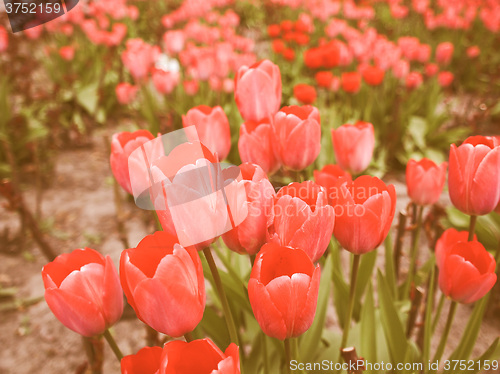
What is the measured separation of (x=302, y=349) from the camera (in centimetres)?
104

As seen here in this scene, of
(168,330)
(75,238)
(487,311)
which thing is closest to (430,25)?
(487,311)

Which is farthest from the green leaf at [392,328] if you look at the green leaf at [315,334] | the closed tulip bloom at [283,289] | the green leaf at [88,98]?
the green leaf at [88,98]

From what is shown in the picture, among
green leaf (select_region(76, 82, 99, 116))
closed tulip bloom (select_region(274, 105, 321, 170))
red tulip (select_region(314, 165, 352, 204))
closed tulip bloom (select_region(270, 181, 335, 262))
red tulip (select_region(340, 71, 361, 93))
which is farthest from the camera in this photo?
green leaf (select_region(76, 82, 99, 116))

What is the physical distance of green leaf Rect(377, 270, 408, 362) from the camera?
3.32 ft

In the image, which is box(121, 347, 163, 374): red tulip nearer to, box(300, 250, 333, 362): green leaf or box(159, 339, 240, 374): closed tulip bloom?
box(159, 339, 240, 374): closed tulip bloom

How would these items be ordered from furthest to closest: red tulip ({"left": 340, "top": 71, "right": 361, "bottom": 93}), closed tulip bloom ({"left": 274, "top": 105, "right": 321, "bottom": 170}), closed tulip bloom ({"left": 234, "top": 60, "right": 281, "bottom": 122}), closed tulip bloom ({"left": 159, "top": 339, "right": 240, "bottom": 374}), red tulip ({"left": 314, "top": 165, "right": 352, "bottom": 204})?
red tulip ({"left": 340, "top": 71, "right": 361, "bottom": 93}) → closed tulip bloom ({"left": 234, "top": 60, "right": 281, "bottom": 122}) → closed tulip bloom ({"left": 274, "top": 105, "right": 321, "bottom": 170}) → red tulip ({"left": 314, "top": 165, "right": 352, "bottom": 204}) → closed tulip bloom ({"left": 159, "top": 339, "right": 240, "bottom": 374})

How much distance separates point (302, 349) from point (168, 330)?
1.86 ft

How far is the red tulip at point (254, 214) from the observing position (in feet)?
2.00

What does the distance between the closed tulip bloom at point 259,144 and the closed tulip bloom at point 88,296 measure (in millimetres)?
361

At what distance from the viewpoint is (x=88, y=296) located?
0.62 m

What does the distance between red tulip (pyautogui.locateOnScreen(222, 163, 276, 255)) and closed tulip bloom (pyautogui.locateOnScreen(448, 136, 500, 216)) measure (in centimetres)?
39

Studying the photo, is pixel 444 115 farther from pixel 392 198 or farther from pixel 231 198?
pixel 231 198

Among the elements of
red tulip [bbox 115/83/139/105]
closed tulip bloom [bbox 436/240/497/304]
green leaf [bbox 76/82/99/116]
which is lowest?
green leaf [bbox 76/82/99/116]

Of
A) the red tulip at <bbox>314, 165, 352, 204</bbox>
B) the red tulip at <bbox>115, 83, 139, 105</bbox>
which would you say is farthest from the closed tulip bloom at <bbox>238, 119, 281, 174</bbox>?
the red tulip at <bbox>115, 83, 139, 105</bbox>
